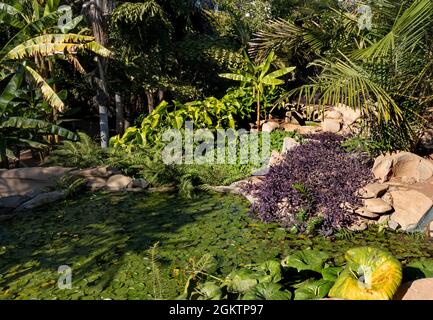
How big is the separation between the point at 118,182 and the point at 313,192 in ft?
13.6

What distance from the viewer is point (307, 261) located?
14.3ft

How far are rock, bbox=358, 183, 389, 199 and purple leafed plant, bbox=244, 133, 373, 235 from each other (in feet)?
0.37

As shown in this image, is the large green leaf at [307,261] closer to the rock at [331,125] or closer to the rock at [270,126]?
the rock at [331,125]

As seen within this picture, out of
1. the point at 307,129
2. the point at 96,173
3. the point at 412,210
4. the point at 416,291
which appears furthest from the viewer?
the point at 307,129

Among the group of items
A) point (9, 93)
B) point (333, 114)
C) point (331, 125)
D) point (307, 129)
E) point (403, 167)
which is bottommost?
point (403, 167)

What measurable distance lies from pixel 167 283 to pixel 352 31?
6.19 meters

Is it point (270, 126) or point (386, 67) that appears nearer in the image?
point (386, 67)

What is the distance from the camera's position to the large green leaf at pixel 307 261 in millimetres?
4270

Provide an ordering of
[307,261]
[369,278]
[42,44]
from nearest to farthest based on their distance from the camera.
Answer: [369,278] < [307,261] < [42,44]

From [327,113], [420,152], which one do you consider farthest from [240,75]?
[420,152]

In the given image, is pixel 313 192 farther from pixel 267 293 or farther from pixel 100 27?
pixel 100 27

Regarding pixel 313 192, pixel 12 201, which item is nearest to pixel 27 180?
pixel 12 201

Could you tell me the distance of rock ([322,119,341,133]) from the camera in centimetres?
1069
